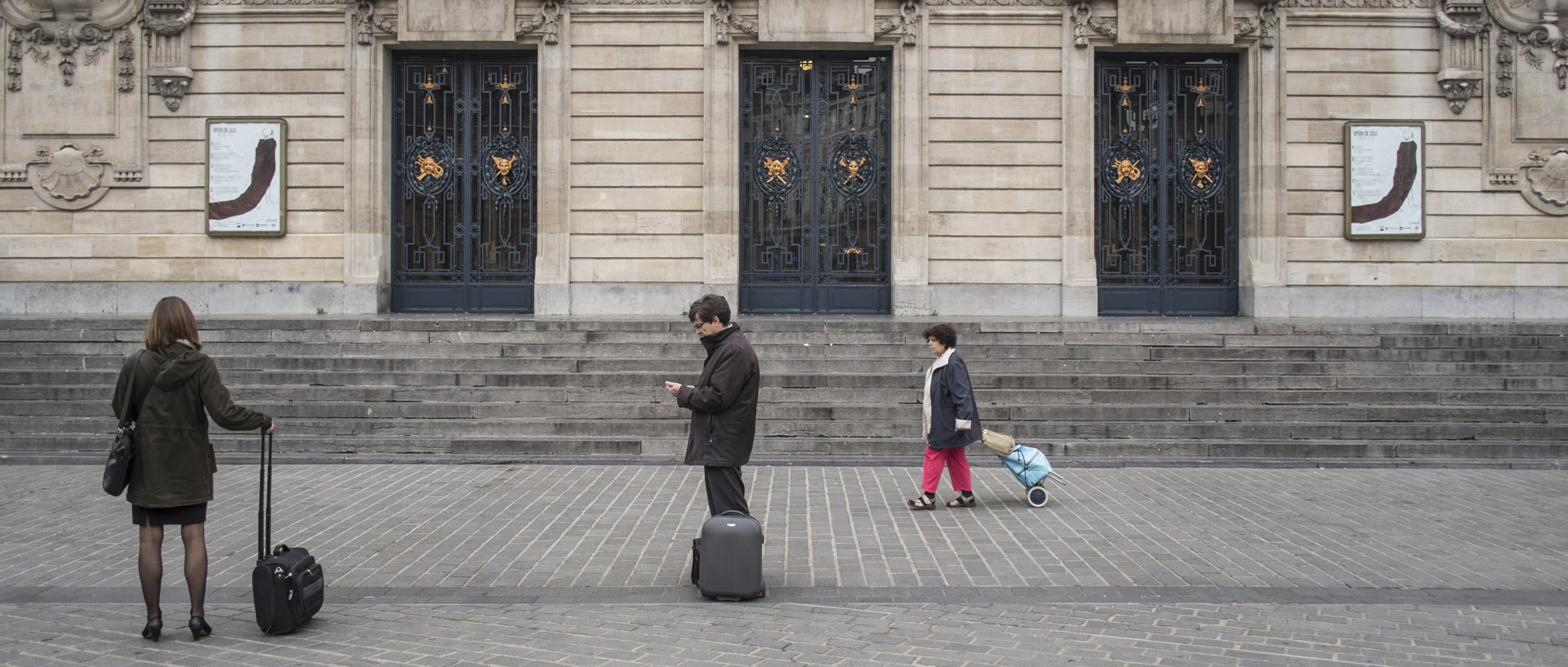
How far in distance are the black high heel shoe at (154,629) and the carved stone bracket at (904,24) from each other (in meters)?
15.1

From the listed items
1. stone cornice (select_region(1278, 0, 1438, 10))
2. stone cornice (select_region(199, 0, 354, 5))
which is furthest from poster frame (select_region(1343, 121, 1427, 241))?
stone cornice (select_region(199, 0, 354, 5))

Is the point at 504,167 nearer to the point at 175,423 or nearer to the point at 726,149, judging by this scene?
the point at 726,149

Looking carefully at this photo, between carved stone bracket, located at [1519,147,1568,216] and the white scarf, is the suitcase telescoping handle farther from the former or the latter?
carved stone bracket, located at [1519,147,1568,216]

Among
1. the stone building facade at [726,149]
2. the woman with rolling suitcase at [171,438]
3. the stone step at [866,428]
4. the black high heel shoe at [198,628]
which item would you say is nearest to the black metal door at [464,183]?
the stone building facade at [726,149]

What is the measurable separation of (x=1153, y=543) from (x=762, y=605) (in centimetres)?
317

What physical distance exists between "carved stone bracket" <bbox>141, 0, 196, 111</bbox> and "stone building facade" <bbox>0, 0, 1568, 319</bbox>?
0.04 metres

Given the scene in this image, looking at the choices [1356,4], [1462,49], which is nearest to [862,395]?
[1356,4]

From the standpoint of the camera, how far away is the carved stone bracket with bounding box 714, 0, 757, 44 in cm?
1867

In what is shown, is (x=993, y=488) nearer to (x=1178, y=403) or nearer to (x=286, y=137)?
(x=1178, y=403)

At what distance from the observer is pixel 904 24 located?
61.3 ft

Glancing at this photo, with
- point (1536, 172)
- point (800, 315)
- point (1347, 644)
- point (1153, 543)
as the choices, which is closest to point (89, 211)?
point (800, 315)

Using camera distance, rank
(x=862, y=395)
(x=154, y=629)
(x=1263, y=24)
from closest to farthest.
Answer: (x=154, y=629)
(x=862, y=395)
(x=1263, y=24)

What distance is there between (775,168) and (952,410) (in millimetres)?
10520

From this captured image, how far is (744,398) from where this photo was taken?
6.98 metres
